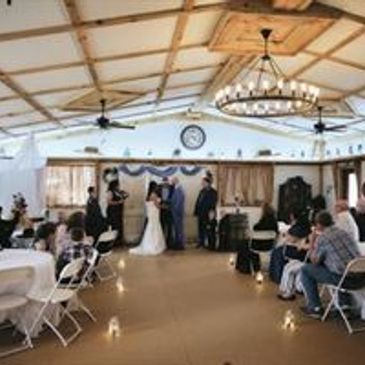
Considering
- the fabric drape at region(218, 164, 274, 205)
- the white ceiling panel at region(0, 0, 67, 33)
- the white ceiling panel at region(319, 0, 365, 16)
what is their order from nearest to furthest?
the white ceiling panel at region(0, 0, 67, 33) < the white ceiling panel at region(319, 0, 365, 16) < the fabric drape at region(218, 164, 274, 205)

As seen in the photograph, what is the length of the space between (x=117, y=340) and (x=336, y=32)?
4.22 m

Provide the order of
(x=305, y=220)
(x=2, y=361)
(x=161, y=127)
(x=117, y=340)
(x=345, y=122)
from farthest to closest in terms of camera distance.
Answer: (x=161, y=127) → (x=345, y=122) → (x=305, y=220) → (x=117, y=340) → (x=2, y=361)

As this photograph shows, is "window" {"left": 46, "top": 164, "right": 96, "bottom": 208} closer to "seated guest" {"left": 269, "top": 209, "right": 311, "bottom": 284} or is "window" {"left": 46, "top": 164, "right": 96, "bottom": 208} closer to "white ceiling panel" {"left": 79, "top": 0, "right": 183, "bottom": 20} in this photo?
"seated guest" {"left": 269, "top": 209, "right": 311, "bottom": 284}

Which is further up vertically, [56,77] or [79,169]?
[56,77]

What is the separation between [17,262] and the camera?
4.67 m

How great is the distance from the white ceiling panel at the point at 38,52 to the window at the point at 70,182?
559 cm

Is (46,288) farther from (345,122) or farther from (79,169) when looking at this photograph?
(345,122)

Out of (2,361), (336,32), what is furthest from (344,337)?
(336,32)

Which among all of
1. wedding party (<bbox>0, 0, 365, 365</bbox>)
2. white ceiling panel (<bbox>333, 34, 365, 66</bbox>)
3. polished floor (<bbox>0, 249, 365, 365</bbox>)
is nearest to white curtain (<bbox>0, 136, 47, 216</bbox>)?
wedding party (<bbox>0, 0, 365, 365</bbox>)

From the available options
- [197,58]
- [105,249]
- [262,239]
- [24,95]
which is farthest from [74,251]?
[197,58]

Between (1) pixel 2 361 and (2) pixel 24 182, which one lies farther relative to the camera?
(2) pixel 24 182

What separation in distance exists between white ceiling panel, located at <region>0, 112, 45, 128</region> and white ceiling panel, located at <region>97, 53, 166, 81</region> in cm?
245

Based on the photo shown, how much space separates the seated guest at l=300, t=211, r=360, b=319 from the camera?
16.4 feet

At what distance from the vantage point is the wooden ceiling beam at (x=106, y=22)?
16.1 feet
